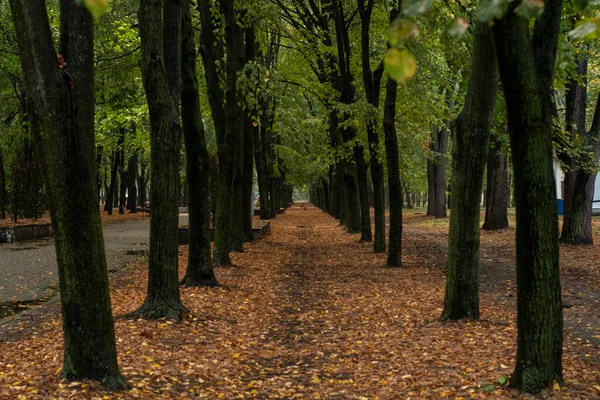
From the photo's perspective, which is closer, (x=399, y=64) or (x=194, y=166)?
(x=399, y=64)

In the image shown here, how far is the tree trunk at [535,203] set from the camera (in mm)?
4391

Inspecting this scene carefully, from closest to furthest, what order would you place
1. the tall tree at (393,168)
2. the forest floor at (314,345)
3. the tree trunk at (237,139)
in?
the forest floor at (314,345) < the tall tree at (393,168) < the tree trunk at (237,139)

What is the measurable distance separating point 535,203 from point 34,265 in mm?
13144

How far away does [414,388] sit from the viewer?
5203mm

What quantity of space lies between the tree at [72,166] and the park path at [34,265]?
461 centimetres

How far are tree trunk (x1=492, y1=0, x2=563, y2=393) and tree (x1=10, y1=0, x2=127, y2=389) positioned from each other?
11.0 ft

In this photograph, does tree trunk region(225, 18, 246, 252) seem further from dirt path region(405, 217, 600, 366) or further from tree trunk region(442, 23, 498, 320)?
tree trunk region(442, 23, 498, 320)

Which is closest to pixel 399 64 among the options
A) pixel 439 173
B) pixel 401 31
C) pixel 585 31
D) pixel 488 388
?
pixel 401 31

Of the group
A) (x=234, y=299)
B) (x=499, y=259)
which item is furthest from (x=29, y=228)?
(x=499, y=259)

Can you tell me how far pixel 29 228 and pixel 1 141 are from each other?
505 inches

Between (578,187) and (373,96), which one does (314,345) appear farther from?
(578,187)

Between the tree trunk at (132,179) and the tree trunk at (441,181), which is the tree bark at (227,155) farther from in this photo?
the tree trunk at (132,179)

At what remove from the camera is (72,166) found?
4.61 m

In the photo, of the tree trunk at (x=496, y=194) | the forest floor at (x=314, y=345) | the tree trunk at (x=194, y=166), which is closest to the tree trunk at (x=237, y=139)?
the tree trunk at (x=194, y=166)
